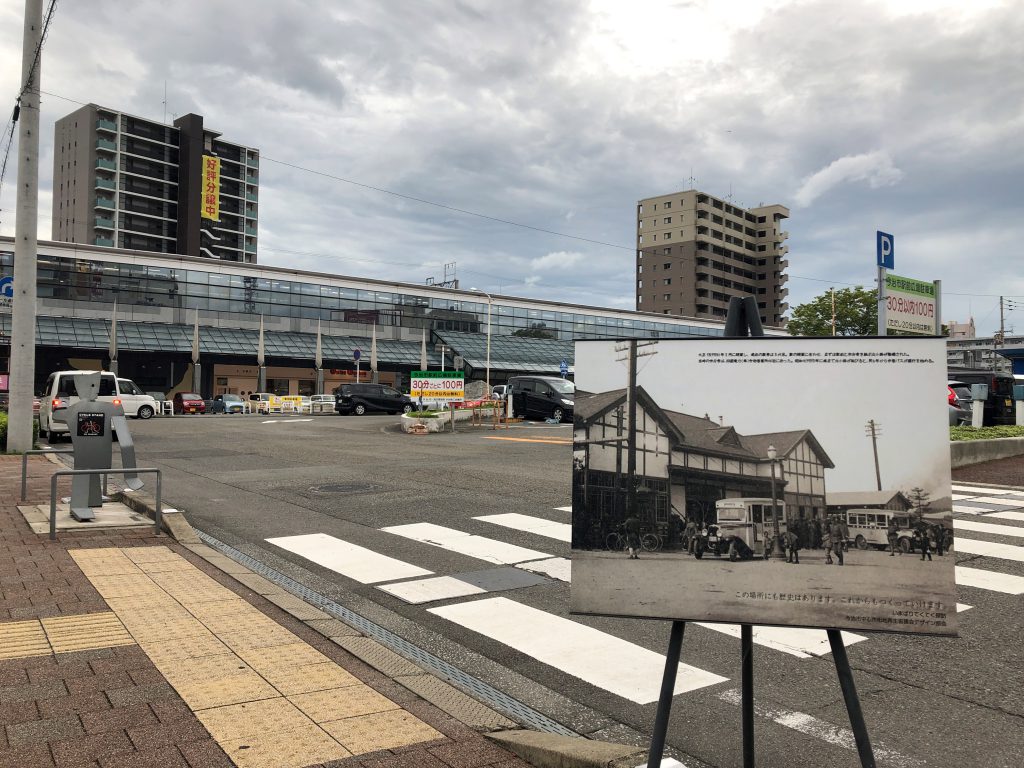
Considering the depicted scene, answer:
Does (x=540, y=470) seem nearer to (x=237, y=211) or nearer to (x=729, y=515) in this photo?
(x=729, y=515)

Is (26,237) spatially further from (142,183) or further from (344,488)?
(142,183)

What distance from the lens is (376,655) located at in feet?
15.6

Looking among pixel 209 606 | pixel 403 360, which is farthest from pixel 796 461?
pixel 403 360

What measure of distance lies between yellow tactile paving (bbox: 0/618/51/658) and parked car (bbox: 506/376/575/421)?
84.9 ft

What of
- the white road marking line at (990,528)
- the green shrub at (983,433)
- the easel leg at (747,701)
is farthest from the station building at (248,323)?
the easel leg at (747,701)

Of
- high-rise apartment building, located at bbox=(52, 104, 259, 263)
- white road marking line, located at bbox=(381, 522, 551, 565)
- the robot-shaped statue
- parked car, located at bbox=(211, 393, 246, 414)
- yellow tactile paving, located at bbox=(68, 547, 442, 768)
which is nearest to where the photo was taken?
yellow tactile paving, located at bbox=(68, 547, 442, 768)

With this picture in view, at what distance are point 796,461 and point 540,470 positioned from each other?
1191cm

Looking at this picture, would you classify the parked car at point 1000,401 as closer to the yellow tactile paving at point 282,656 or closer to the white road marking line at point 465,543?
the white road marking line at point 465,543

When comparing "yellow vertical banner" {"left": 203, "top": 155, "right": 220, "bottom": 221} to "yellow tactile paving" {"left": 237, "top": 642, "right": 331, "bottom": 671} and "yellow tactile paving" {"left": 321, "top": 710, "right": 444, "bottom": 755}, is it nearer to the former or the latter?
"yellow tactile paving" {"left": 237, "top": 642, "right": 331, "bottom": 671}

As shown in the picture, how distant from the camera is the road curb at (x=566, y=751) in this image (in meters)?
3.27

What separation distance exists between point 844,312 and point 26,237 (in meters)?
56.9

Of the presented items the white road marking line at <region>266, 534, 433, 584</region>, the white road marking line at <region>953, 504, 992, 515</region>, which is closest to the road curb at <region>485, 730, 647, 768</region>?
the white road marking line at <region>266, 534, 433, 584</region>

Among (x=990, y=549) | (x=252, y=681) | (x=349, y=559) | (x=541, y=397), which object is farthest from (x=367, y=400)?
(x=252, y=681)

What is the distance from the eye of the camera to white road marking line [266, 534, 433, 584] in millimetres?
7070
